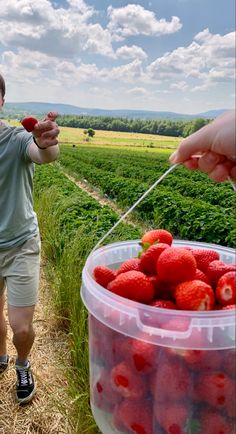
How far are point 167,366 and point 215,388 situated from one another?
4.5 inches

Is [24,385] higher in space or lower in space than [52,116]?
lower

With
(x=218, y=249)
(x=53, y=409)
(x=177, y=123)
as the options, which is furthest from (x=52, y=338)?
(x=177, y=123)

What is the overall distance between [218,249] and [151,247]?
32cm

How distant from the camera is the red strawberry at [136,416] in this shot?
1.04 m

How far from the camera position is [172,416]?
3.30 ft

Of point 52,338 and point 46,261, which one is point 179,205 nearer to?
point 46,261

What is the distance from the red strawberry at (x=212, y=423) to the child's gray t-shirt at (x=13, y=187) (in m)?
1.72

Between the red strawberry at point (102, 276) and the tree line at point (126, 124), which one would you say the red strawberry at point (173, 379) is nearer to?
the red strawberry at point (102, 276)

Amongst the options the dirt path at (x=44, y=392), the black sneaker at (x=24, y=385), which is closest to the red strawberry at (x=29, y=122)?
the dirt path at (x=44, y=392)

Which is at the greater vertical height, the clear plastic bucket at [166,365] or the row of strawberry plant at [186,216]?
the clear plastic bucket at [166,365]

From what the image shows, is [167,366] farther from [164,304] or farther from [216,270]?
[216,270]

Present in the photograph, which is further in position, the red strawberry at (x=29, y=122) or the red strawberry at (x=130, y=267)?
the red strawberry at (x=29, y=122)

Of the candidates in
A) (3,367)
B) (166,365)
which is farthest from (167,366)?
(3,367)

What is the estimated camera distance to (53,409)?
270 centimetres
